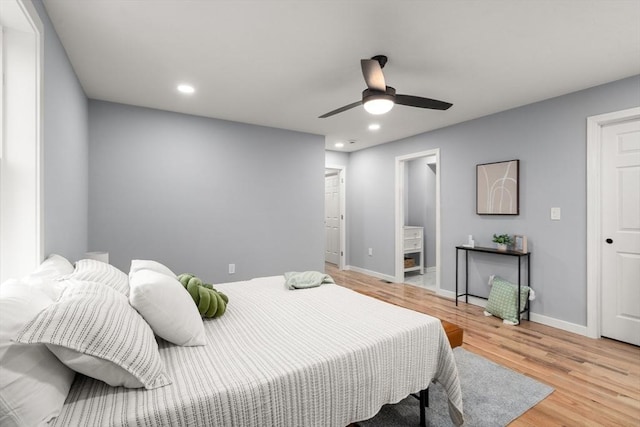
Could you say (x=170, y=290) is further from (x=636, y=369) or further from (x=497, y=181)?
(x=497, y=181)

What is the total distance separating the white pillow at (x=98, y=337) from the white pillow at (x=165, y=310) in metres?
0.17

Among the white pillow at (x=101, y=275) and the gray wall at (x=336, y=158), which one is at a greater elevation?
the gray wall at (x=336, y=158)

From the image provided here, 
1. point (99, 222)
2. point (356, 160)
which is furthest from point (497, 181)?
point (99, 222)

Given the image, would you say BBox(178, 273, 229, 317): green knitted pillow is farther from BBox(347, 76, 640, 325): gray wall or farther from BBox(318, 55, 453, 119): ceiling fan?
BBox(347, 76, 640, 325): gray wall

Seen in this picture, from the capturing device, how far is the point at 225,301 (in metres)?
2.01

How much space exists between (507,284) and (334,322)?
9.21ft

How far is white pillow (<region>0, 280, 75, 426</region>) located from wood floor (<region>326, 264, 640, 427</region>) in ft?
7.57

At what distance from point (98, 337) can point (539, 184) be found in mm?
4130

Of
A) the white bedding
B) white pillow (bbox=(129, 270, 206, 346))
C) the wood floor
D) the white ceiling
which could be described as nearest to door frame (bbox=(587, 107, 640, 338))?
the wood floor

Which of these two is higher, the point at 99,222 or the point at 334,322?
the point at 99,222

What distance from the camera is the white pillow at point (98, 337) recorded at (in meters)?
0.95

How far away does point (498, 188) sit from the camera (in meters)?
3.81

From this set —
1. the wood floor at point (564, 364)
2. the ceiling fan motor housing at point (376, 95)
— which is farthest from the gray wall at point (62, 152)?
the wood floor at point (564, 364)

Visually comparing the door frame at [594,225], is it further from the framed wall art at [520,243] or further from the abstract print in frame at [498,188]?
the abstract print in frame at [498,188]
